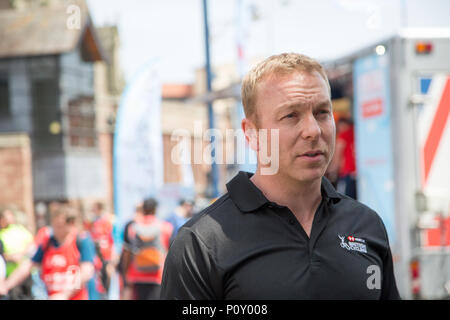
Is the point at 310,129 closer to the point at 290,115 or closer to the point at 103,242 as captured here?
the point at 290,115

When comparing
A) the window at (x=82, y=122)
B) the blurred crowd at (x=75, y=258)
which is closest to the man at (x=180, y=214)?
the blurred crowd at (x=75, y=258)

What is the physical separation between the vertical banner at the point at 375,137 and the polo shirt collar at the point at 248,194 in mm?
4238

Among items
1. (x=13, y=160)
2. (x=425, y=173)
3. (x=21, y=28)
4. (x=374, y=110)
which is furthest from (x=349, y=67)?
(x=13, y=160)

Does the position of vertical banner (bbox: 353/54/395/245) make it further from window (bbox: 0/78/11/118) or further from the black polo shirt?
window (bbox: 0/78/11/118)

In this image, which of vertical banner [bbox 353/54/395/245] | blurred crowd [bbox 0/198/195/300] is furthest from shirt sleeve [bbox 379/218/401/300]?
vertical banner [bbox 353/54/395/245]

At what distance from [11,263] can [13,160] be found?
12.2 meters

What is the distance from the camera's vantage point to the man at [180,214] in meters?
9.41

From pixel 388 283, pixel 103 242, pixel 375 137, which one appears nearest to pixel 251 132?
pixel 388 283

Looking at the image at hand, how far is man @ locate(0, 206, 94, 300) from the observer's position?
20.0 ft

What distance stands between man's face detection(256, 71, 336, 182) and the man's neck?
0.15 ft

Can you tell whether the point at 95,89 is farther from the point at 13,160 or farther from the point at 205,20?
the point at 205,20

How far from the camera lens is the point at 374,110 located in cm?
639

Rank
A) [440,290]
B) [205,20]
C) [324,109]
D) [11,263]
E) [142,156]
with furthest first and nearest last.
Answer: [205,20] < [142,156] < [11,263] < [440,290] < [324,109]

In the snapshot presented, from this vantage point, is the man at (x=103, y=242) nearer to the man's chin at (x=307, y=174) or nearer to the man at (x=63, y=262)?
the man at (x=63, y=262)
